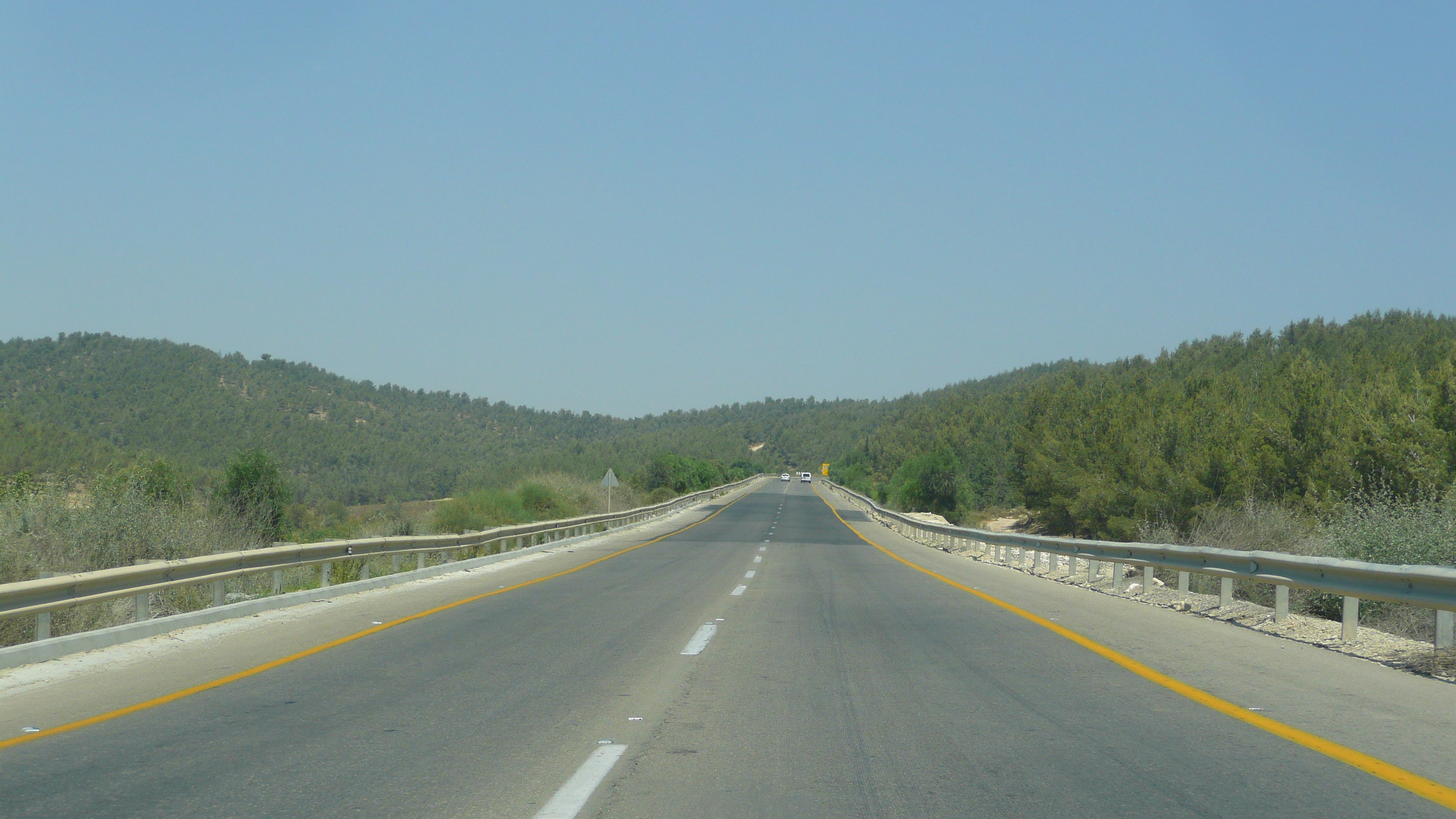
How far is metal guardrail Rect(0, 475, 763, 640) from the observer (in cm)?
882

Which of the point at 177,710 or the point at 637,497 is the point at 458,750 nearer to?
the point at 177,710

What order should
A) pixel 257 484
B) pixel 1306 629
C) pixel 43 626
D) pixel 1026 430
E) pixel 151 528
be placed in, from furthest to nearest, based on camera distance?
pixel 1026 430, pixel 257 484, pixel 151 528, pixel 1306 629, pixel 43 626

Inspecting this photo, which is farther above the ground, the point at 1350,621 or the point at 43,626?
the point at 1350,621

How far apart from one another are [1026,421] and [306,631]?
277 feet

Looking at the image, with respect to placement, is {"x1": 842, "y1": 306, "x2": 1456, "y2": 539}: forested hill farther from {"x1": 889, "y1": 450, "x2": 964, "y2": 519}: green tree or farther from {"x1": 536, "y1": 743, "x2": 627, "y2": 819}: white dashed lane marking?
{"x1": 536, "y1": 743, "x2": 627, "y2": 819}: white dashed lane marking

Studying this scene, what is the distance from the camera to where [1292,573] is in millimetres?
11047

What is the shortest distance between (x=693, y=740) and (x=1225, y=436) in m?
40.7

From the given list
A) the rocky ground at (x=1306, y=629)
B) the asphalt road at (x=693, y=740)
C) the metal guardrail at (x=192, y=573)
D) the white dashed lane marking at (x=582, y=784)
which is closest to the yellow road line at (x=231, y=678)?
the asphalt road at (x=693, y=740)

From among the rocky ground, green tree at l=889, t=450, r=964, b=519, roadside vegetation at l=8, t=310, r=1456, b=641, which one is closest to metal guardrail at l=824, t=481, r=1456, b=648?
the rocky ground

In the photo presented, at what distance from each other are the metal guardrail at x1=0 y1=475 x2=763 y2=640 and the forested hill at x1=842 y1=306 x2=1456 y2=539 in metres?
18.0

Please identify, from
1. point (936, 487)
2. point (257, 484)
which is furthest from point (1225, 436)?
point (936, 487)

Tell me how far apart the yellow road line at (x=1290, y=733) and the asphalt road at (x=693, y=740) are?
107 mm

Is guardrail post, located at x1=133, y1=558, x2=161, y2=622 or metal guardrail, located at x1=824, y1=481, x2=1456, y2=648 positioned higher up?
metal guardrail, located at x1=824, y1=481, x2=1456, y2=648

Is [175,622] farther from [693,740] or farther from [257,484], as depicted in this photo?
[257,484]
